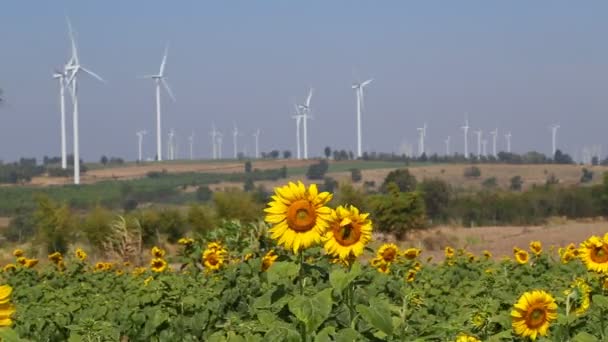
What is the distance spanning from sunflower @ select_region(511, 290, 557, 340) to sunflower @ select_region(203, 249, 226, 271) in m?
4.38

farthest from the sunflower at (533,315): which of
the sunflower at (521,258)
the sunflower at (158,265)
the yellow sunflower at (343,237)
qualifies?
the sunflower at (521,258)

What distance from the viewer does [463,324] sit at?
4.75 metres

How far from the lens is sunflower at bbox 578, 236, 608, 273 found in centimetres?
540

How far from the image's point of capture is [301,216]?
391 cm

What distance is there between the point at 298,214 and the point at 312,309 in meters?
0.45

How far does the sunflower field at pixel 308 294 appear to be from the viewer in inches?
154

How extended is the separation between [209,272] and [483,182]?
77.8 metres

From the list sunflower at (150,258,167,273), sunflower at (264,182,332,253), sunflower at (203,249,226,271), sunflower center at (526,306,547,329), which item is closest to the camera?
sunflower at (264,182,332,253)

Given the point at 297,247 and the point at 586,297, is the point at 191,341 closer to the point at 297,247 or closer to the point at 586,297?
the point at 586,297

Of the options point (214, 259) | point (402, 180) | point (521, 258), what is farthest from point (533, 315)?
point (402, 180)

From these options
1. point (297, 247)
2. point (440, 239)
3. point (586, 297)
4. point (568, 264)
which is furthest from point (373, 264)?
point (440, 239)

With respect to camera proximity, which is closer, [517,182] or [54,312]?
[54,312]

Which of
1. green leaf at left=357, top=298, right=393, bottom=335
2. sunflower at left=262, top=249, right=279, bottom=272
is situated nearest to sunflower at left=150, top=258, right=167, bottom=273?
sunflower at left=262, top=249, right=279, bottom=272

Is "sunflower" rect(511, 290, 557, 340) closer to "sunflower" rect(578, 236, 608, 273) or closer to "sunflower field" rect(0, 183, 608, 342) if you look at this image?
"sunflower field" rect(0, 183, 608, 342)
